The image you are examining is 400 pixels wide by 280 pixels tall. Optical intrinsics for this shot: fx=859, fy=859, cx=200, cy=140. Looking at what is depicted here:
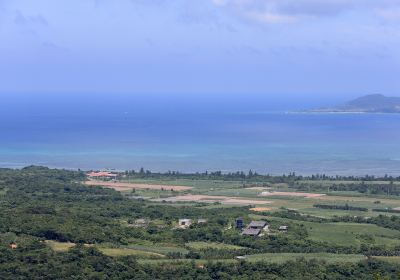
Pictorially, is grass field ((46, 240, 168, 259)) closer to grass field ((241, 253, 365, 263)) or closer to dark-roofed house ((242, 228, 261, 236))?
grass field ((241, 253, 365, 263))

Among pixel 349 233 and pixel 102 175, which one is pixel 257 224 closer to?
pixel 349 233

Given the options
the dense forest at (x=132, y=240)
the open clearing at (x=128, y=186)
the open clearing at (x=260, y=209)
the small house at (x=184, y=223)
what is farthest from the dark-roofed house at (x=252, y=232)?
the open clearing at (x=128, y=186)

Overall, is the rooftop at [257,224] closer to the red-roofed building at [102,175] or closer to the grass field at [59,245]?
the grass field at [59,245]

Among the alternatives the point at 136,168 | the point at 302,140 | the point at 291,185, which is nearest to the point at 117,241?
the point at 291,185

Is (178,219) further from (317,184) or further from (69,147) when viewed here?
(69,147)

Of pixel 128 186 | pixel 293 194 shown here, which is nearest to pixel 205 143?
pixel 128 186

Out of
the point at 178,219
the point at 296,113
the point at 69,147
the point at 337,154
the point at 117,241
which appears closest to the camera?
the point at 117,241
